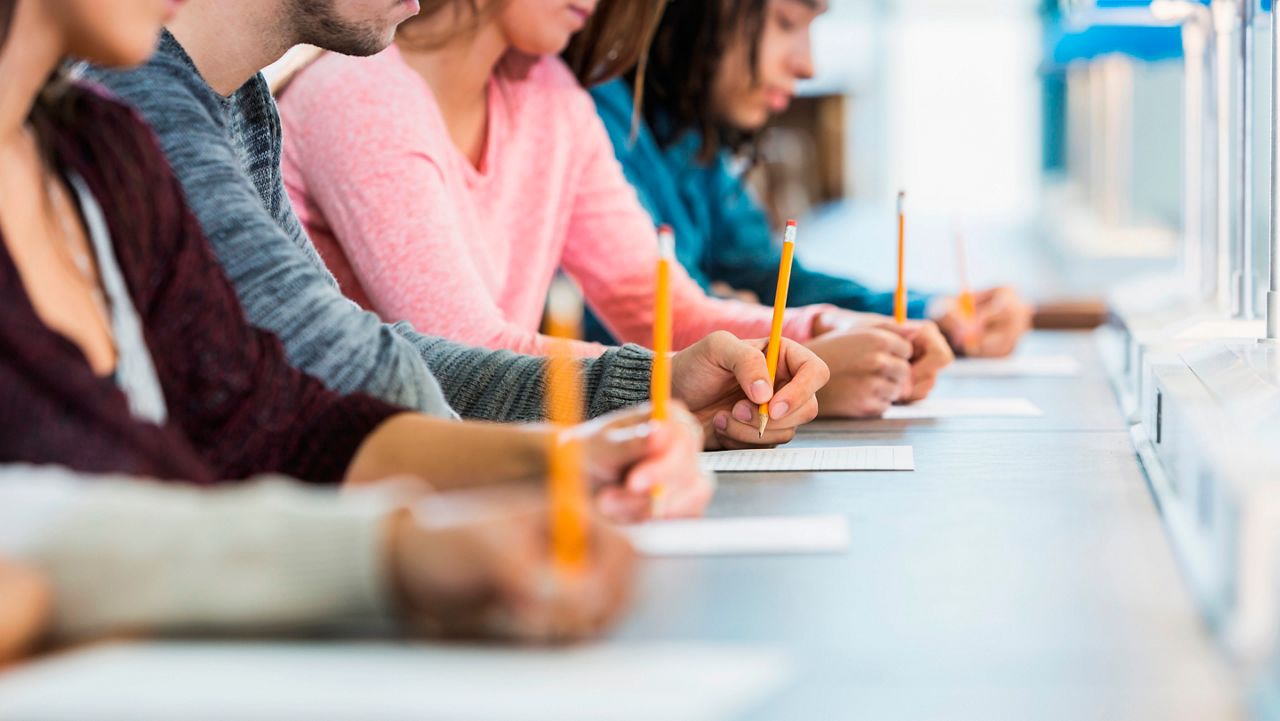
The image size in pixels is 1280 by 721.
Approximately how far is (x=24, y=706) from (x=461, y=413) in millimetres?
745

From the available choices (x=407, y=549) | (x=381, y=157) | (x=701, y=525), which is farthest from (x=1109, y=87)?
(x=407, y=549)

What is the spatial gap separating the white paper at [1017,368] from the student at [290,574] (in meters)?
1.30

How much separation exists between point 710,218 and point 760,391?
1333 millimetres

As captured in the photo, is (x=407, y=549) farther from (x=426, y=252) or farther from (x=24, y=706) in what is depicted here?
(x=426, y=252)

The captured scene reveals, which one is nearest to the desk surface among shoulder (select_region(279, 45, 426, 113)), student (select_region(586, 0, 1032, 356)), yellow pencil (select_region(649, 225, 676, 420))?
yellow pencil (select_region(649, 225, 676, 420))

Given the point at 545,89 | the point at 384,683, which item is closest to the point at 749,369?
the point at 384,683

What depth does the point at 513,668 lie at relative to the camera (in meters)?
0.57

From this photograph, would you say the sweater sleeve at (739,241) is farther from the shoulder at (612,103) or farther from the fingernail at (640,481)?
the fingernail at (640,481)

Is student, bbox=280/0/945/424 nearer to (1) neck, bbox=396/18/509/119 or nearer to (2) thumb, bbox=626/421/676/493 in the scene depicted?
(1) neck, bbox=396/18/509/119

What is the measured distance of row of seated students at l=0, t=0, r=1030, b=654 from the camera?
62 centimetres

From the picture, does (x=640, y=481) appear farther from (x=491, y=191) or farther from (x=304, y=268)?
(x=491, y=191)

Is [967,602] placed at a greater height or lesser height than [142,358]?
lesser

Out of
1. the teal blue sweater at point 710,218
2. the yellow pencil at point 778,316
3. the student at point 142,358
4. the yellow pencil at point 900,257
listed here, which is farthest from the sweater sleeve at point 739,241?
the student at point 142,358

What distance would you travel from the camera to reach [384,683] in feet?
1.82
